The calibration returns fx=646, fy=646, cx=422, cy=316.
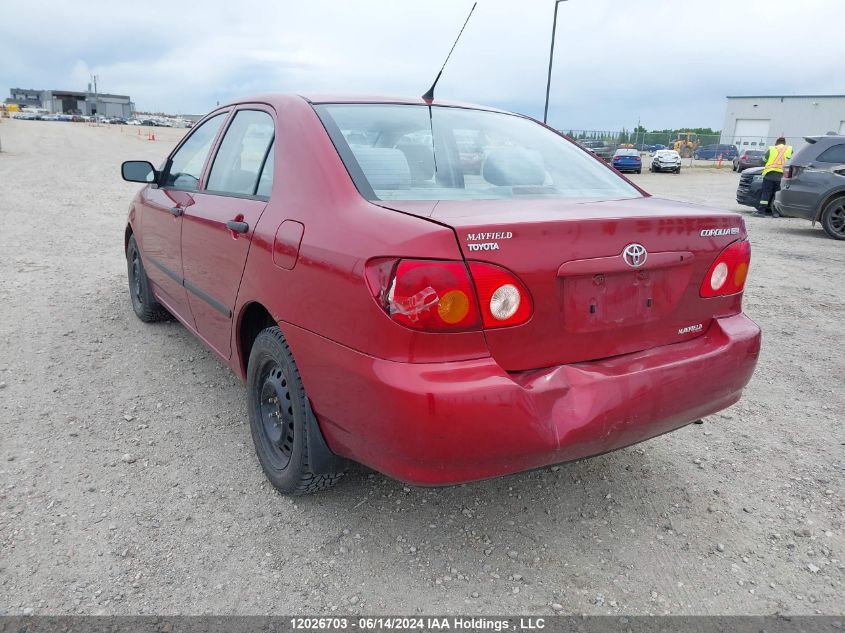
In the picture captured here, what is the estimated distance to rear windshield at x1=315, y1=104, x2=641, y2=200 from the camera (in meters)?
2.50

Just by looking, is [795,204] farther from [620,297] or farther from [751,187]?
[620,297]

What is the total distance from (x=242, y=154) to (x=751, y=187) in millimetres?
13044

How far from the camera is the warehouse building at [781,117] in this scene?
180 feet

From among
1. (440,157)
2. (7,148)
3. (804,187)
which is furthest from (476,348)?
(7,148)

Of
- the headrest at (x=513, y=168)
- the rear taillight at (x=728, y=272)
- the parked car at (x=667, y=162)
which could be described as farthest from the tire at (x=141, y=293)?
the parked car at (x=667, y=162)

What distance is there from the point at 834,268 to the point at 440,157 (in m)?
7.05

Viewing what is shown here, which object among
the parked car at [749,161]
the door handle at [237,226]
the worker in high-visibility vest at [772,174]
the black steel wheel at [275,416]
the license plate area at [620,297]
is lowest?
the black steel wheel at [275,416]

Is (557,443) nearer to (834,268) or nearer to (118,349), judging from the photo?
(118,349)

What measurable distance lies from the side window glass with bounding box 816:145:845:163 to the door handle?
11.0m

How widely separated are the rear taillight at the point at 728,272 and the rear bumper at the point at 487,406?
25 centimetres

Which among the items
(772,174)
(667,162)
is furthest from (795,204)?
(667,162)

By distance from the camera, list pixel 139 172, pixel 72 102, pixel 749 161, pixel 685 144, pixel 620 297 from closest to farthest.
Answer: pixel 620 297 < pixel 139 172 < pixel 749 161 < pixel 685 144 < pixel 72 102

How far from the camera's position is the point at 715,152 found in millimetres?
45062

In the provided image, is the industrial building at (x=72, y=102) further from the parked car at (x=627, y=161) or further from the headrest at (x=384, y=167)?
the headrest at (x=384, y=167)
